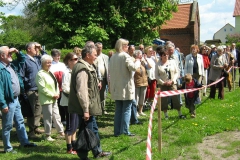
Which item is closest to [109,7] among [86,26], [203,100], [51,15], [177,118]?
[86,26]

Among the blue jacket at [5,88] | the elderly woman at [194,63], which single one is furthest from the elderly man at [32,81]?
the elderly woman at [194,63]

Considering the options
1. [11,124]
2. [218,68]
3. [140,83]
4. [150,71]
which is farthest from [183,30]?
[11,124]

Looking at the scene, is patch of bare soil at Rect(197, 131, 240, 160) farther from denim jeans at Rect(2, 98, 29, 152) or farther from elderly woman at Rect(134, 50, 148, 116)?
denim jeans at Rect(2, 98, 29, 152)

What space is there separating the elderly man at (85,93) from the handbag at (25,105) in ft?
7.02

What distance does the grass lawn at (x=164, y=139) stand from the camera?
5.88m

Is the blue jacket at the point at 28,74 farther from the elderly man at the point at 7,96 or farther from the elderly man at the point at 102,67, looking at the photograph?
the elderly man at the point at 102,67

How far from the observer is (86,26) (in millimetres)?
23094

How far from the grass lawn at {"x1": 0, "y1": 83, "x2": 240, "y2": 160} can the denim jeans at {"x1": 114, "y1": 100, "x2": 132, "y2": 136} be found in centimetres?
22

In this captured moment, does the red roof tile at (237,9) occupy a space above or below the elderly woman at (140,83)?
above

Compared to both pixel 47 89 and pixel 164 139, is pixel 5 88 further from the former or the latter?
pixel 164 139

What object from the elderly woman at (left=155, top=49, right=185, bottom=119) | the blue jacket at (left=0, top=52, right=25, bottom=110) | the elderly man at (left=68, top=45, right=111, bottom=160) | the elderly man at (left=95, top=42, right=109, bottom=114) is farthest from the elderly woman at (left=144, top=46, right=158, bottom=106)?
the blue jacket at (left=0, top=52, right=25, bottom=110)

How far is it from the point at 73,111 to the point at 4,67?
1.61 meters

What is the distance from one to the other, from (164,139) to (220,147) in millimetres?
1192

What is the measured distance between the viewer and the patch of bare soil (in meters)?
5.82
